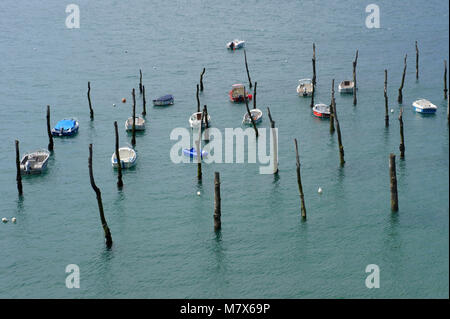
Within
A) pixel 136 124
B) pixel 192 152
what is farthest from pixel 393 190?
pixel 136 124

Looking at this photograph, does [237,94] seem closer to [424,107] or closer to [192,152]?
[192,152]

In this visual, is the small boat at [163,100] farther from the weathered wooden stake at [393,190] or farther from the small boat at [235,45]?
the weathered wooden stake at [393,190]

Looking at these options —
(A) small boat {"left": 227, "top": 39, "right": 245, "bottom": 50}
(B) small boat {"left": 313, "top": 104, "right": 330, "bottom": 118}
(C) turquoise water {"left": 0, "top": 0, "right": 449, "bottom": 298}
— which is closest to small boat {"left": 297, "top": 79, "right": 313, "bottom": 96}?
(C) turquoise water {"left": 0, "top": 0, "right": 449, "bottom": 298}

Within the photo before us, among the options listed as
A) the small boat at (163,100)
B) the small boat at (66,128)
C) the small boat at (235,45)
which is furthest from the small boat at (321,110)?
the small boat at (235,45)

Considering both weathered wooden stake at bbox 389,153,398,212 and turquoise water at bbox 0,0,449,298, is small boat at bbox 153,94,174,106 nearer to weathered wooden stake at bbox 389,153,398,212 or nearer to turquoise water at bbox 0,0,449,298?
turquoise water at bbox 0,0,449,298
